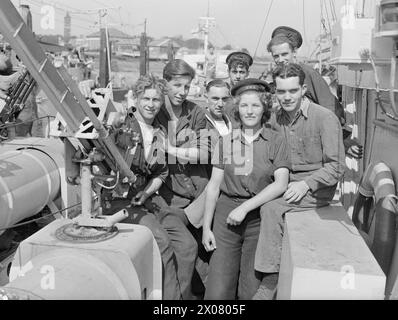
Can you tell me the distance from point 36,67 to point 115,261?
1053 mm

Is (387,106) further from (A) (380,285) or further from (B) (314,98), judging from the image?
(A) (380,285)

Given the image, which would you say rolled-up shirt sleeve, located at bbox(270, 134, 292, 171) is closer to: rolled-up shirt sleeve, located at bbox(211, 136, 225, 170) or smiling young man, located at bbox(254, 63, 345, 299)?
smiling young man, located at bbox(254, 63, 345, 299)

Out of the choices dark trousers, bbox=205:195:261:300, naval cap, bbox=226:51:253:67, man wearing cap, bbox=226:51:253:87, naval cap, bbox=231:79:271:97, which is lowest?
dark trousers, bbox=205:195:261:300

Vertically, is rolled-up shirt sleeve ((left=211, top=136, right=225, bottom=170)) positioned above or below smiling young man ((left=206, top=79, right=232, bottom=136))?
below

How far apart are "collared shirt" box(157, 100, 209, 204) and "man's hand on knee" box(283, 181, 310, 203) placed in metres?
0.80

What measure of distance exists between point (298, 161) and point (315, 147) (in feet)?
0.52

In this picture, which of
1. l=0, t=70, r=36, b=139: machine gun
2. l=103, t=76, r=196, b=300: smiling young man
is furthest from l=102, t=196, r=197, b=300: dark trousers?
l=0, t=70, r=36, b=139: machine gun

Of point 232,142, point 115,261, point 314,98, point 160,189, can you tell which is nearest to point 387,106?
point 314,98

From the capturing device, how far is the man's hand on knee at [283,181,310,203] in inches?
132

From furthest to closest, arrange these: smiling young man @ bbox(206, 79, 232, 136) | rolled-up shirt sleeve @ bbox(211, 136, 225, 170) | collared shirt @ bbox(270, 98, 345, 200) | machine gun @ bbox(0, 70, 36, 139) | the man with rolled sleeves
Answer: machine gun @ bbox(0, 70, 36, 139)
smiling young man @ bbox(206, 79, 232, 136)
the man with rolled sleeves
rolled-up shirt sleeve @ bbox(211, 136, 225, 170)
collared shirt @ bbox(270, 98, 345, 200)

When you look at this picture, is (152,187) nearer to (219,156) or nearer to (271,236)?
(219,156)

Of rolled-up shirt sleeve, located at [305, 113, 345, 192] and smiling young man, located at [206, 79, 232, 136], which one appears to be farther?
smiling young man, located at [206, 79, 232, 136]

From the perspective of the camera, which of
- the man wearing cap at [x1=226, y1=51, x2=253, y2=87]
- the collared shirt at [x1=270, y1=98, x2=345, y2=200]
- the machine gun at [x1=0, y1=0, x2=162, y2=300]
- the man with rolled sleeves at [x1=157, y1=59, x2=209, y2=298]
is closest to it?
the machine gun at [x1=0, y1=0, x2=162, y2=300]

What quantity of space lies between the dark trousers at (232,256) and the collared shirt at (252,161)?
0.43 feet
